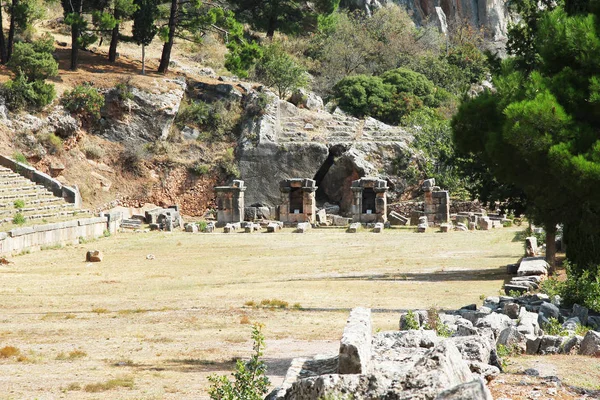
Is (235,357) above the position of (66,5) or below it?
below

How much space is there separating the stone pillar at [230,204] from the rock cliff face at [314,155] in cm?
473

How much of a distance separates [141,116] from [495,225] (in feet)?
69.2

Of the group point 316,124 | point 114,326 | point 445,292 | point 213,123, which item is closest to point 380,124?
point 316,124

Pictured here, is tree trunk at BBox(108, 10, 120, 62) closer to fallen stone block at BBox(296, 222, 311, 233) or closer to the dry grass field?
fallen stone block at BBox(296, 222, 311, 233)

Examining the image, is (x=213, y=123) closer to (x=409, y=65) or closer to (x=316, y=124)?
(x=316, y=124)

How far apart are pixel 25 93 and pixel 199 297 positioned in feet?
101

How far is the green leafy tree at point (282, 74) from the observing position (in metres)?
55.4

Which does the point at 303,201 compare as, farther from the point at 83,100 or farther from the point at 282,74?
the point at 282,74

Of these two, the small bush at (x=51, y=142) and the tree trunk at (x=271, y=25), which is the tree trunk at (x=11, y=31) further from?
the tree trunk at (x=271, y=25)

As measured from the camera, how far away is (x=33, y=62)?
45250 mm

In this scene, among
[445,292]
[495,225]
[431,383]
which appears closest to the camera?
[431,383]

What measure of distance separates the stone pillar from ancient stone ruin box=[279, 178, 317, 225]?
2079mm

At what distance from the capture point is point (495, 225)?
38094 millimetres

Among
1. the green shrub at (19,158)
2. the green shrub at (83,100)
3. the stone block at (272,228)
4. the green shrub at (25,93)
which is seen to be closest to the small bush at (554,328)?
the stone block at (272,228)
